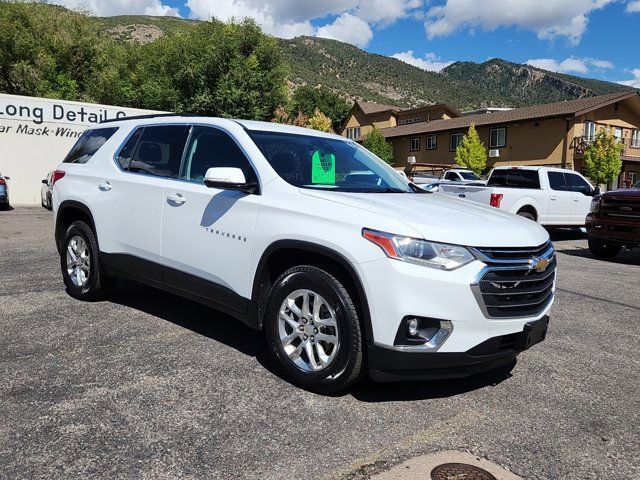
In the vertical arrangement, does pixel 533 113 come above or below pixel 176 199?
above

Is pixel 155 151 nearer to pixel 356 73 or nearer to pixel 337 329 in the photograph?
pixel 337 329

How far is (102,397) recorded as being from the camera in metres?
3.25

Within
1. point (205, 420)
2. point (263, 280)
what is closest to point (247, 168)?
point (263, 280)

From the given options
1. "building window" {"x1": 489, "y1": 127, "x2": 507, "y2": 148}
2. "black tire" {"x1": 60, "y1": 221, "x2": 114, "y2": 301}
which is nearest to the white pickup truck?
"black tire" {"x1": 60, "y1": 221, "x2": 114, "y2": 301}

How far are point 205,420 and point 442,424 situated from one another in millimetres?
1368

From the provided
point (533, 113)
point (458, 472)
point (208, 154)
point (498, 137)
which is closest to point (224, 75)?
point (498, 137)

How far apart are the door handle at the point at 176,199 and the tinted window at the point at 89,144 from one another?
1.49 m

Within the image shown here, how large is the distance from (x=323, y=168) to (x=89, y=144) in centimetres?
288

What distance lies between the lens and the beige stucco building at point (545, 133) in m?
32.1

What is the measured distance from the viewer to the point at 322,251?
3.27 meters

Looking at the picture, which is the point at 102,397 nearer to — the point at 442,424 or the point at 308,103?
the point at 442,424

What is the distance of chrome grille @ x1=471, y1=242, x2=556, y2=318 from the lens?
3.05 m

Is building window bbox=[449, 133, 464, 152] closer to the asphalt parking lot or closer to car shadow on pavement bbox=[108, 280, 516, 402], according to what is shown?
the asphalt parking lot

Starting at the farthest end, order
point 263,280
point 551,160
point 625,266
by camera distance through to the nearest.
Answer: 1. point 551,160
2. point 625,266
3. point 263,280
